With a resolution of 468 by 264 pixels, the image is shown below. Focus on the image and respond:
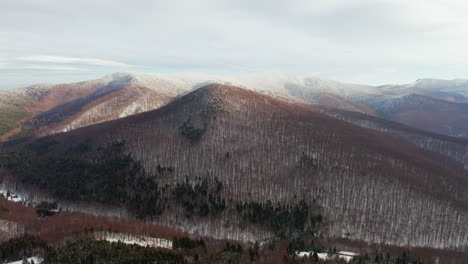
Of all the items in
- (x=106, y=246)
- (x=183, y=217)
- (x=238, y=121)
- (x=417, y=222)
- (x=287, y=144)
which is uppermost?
(x=238, y=121)

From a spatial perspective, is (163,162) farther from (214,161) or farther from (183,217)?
(183,217)

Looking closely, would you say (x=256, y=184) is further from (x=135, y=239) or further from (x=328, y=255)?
(x=135, y=239)

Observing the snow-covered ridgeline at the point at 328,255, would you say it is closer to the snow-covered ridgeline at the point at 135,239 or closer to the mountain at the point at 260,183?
the mountain at the point at 260,183

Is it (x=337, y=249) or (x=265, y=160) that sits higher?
(x=265, y=160)

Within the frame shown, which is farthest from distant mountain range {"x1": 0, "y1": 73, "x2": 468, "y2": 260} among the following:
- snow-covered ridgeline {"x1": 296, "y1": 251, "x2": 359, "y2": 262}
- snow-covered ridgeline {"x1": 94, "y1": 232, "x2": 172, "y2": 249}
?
snow-covered ridgeline {"x1": 94, "y1": 232, "x2": 172, "y2": 249}

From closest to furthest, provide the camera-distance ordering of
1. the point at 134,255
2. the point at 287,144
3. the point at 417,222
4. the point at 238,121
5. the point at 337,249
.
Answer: the point at 134,255 → the point at 337,249 → the point at 417,222 → the point at 287,144 → the point at 238,121

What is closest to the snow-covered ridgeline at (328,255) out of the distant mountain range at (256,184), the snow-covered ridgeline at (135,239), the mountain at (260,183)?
the distant mountain range at (256,184)

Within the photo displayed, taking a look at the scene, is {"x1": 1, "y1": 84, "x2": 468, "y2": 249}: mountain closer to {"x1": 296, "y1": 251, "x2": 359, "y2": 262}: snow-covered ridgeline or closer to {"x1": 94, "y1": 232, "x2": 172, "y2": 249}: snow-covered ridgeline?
{"x1": 296, "y1": 251, "x2": 359, "y2": 262}: snow-covered ridgeline

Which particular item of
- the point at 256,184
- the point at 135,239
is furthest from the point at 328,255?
the point at 256,184

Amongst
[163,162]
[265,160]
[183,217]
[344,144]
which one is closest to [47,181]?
[163,162]
